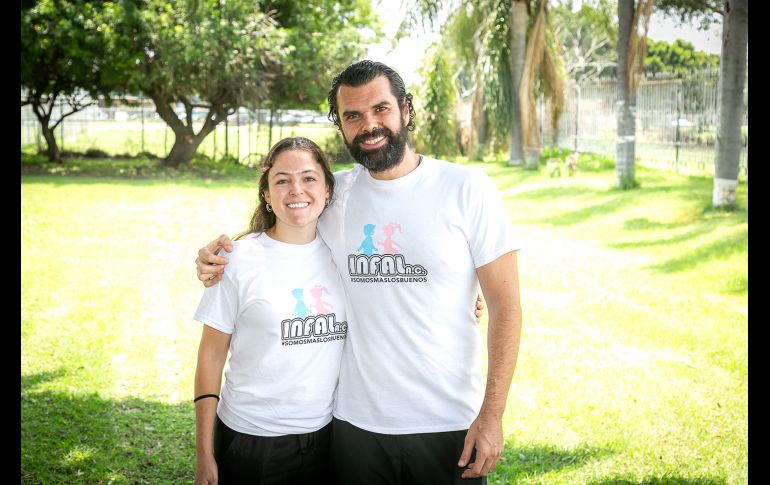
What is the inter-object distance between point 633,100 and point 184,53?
11.0 meters

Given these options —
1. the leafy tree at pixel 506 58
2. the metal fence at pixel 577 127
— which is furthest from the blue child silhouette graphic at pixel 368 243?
the leafy tree at pixel 506 58

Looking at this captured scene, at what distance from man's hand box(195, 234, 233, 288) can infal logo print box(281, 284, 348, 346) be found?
0.83 feet

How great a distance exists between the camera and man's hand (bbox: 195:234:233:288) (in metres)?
2.61

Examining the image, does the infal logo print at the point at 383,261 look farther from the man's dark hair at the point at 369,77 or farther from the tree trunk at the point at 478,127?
the tree trunk at the point at 478,127

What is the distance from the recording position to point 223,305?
262 cm

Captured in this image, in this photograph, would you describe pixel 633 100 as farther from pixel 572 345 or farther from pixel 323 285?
pixel 323 285

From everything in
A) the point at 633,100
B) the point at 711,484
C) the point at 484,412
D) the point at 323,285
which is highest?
the point at 633,100

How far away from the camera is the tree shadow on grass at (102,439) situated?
4758 mm

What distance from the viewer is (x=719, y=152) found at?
1141 cm

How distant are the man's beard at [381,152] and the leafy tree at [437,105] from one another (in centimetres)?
1783

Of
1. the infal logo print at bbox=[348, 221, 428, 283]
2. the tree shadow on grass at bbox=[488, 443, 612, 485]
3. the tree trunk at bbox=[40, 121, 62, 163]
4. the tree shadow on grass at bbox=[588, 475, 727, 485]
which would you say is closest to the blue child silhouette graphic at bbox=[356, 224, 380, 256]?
the infal logo print at bbox=[348, 221, 428, 283]

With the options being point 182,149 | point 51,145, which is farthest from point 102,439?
point 51,145
